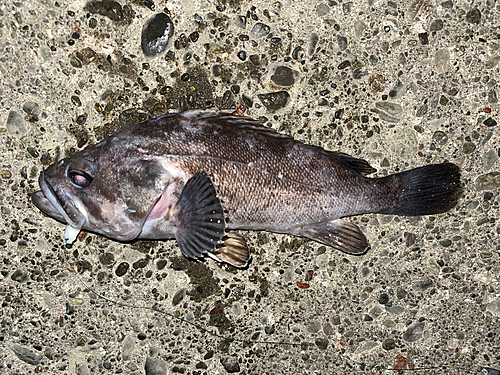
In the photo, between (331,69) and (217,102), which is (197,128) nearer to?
(217,102)

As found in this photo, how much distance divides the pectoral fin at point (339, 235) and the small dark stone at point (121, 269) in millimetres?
1347

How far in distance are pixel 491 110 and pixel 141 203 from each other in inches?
112

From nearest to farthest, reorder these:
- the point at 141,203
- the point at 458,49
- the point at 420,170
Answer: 1. the point at 141,203
2. the point at 420,170
3. the point at 458,49

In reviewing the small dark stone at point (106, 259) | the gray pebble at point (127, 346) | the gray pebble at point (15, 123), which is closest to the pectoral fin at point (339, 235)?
the small dark stone at point (106, 259)

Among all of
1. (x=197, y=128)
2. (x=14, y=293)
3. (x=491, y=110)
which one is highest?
(x=491, y=110)

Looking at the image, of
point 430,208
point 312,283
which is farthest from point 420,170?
point 312,283

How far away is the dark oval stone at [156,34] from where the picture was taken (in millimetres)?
3248

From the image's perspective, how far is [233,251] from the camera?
309 cm

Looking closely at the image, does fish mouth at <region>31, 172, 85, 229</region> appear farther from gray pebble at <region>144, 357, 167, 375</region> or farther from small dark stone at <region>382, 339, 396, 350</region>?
small dark stone at <region>382, 339, 396, 350</region>

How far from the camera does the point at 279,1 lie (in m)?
3.33

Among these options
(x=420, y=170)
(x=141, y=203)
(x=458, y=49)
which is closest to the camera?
(x=141, y=203)

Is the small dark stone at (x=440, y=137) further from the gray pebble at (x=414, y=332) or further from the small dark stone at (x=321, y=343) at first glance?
the small dark stone at (x=321, y=343)

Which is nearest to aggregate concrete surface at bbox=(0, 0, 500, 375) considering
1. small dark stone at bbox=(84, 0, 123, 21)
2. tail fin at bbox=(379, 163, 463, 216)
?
small dark stone at bbox=(84, 0, 123, 21)

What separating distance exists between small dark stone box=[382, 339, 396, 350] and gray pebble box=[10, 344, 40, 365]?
2.82 meters
